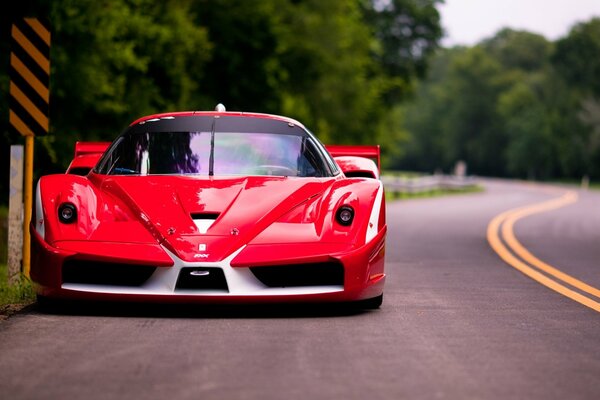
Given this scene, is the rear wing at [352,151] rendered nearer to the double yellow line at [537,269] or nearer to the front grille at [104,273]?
the double yellow line at [537,269]

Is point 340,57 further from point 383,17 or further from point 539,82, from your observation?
point 539,82

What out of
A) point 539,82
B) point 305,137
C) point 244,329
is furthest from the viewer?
point 539,82

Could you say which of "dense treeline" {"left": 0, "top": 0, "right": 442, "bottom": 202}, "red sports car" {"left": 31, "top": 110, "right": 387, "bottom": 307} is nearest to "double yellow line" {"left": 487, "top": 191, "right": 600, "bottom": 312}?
"red sports car" {"left": 31, "top": 110, "right": 387, "bottom": 307}

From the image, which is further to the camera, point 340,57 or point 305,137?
point 340,57

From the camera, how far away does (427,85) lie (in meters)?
174

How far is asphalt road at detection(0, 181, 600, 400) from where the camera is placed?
5.12m

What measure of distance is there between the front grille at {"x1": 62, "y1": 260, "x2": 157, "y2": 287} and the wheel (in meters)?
1.45

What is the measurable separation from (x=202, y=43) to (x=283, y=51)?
682 cm

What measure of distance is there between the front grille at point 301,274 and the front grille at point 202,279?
197 millimetres

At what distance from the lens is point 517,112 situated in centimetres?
11619

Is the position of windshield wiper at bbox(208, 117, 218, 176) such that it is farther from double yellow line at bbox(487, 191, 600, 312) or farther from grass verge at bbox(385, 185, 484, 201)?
grass verge at bbox(385, 185, 484, 201)

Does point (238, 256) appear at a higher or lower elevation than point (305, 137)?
lower

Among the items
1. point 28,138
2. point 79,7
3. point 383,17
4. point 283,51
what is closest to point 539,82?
point 383,17

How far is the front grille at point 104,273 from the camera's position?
723cm
